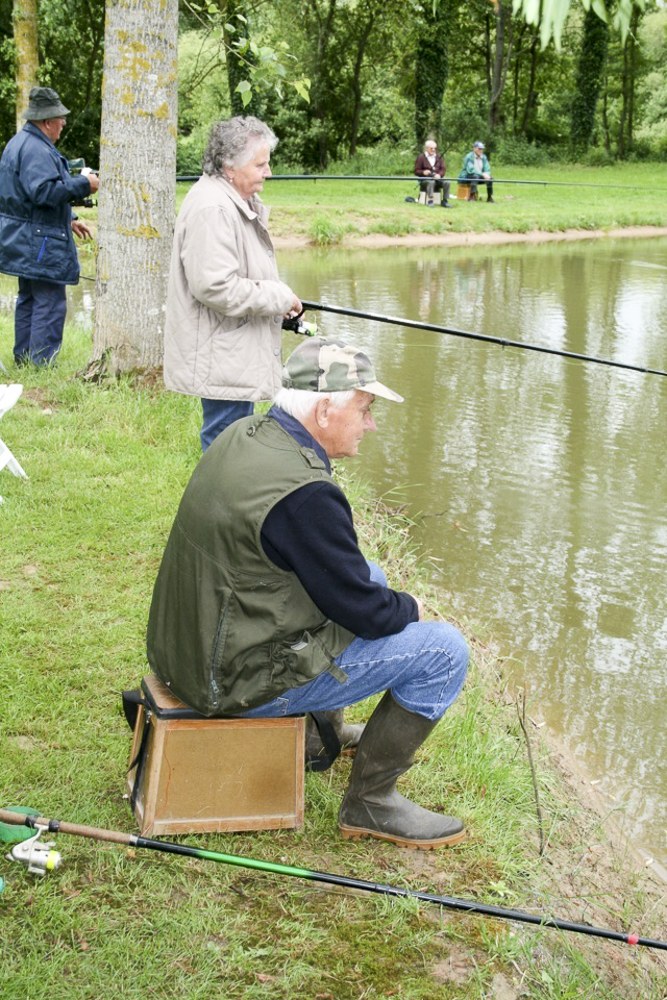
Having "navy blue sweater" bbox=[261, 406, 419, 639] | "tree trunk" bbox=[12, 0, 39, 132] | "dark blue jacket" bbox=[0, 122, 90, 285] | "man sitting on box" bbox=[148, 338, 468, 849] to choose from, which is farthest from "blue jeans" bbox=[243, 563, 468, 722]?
"tree trunk" bbox=[12, 0, 39, 132]

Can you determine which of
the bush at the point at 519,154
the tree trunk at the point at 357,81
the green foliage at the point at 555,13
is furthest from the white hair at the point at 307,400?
the bush at the point at 519,154

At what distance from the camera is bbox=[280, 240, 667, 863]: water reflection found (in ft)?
14.2

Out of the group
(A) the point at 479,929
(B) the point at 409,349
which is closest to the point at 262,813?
(A) the point at 479,929

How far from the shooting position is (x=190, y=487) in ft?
8.61

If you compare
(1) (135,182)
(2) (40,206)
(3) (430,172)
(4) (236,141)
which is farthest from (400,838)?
(3) (430,172)

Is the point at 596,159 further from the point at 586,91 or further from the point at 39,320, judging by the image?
the point at 39,320

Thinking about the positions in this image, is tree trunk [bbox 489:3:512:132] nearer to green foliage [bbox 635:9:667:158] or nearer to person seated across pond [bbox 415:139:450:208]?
green foliage [bbox 635:9:667:158]

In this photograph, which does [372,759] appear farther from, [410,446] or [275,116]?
[275,116]

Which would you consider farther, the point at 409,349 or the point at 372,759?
the point at 409,349

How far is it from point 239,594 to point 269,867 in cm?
63

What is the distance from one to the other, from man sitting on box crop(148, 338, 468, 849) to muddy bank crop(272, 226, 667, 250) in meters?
14.4

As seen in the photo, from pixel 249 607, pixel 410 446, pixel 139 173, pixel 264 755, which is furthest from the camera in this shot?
pixel 410 446

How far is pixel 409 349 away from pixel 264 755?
7.58m

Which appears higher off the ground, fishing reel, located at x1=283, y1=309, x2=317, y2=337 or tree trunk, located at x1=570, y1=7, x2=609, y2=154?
tree trunk, located at x1=570, y1=7, x2=609, y2=154
